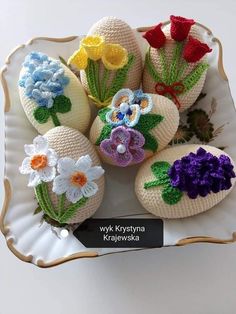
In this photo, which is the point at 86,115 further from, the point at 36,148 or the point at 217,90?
the point at 217,90

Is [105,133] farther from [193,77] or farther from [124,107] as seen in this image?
[193,77]

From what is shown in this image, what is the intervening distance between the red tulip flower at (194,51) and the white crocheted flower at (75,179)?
0.23m

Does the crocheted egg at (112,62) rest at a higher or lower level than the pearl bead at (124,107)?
higher

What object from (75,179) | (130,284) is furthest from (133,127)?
(130,284)

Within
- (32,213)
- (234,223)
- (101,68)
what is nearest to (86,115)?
(101,68)

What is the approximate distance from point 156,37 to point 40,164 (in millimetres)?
283

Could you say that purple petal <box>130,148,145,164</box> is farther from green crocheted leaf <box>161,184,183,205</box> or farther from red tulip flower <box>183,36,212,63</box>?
red tulip flower <box>183,36,212,63</box>

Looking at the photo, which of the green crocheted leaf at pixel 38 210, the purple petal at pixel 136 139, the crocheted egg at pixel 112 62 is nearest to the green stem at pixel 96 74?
the crocheted egg at pixel 112 62

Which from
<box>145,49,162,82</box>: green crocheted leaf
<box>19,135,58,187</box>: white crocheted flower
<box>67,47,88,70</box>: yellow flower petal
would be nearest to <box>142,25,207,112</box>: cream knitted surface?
<box>145,49,162,82</box>: green crocheted leaf

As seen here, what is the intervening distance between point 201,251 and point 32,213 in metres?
0.29

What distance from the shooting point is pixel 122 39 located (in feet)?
2.69

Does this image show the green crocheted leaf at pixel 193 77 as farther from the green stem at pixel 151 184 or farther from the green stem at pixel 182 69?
the green stem at pixel 151 184

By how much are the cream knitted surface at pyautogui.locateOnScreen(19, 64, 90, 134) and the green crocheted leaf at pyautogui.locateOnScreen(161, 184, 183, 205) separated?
18 centimetres

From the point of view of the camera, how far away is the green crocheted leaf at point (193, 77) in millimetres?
817
